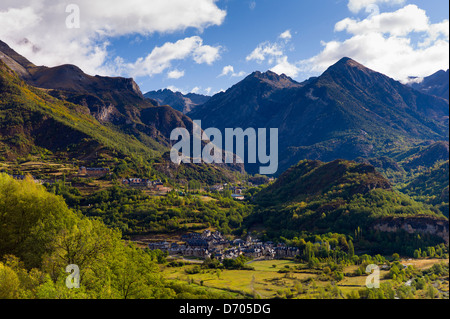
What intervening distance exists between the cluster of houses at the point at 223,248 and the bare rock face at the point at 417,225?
20.5 meters

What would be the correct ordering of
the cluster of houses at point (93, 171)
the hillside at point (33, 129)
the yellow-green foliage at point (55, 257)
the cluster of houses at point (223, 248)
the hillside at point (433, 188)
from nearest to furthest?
the yellow-green foliage at point (55, 257)
the cluster of houses at point (223, 248)
the hillside at point (433, 188)
the cluster of houses at point (93, 171)
the hillside at point (33, 129)

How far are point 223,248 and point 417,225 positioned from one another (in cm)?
4265

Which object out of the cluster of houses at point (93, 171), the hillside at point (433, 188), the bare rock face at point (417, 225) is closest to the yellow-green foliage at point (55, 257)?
the bare rock face at point (417, 225)

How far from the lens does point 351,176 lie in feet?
346

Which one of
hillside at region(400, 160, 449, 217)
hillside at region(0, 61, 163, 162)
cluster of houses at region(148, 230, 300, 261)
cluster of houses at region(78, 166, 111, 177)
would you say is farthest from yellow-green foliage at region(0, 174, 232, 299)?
hillside at region(0, 61, 163, 162)

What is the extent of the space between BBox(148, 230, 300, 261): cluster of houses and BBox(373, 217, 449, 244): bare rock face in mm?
20496

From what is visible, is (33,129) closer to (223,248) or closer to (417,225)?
(223,248)

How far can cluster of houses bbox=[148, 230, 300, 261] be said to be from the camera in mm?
72812

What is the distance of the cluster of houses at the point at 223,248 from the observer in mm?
72812

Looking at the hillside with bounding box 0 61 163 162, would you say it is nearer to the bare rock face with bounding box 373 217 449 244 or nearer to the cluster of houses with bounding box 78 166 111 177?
the cluster of houses with bounding box 78 166 111 177

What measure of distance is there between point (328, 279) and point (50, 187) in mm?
83313

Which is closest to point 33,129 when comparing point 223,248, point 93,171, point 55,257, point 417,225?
point 93,171

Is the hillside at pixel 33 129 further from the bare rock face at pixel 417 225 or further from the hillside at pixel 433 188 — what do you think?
the hillside at pixel 433 188
